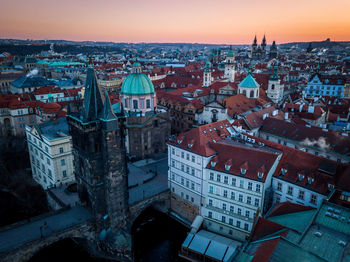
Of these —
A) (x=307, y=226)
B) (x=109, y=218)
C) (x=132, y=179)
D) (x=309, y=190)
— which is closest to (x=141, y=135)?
(x=132, y=179)

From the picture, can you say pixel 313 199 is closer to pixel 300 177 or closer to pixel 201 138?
pixel 300 177

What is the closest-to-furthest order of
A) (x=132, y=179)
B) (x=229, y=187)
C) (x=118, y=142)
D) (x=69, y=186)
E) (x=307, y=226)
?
(x=307, y=226) → (x=118, y=142) → (x=229, y=187) → (x=69, y=186) → (x=132, y=179)

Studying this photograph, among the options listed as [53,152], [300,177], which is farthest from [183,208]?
[53,152]

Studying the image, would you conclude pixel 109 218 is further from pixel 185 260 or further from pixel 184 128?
pixel 184 128

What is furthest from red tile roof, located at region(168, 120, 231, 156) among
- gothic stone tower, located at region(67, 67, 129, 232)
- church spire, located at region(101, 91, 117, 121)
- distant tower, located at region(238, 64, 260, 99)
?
distant tower, located at region(238, 64, 260, 99)

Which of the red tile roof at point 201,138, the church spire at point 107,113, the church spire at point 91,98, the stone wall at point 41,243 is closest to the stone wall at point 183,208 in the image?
the red tile roof at point 201,138

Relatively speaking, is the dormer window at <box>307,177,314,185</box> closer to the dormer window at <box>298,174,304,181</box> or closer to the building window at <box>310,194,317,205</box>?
the dormer window at <box>298,174,304,181</box>

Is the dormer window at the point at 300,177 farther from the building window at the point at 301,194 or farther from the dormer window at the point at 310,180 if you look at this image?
the building window at the point at 301,194
